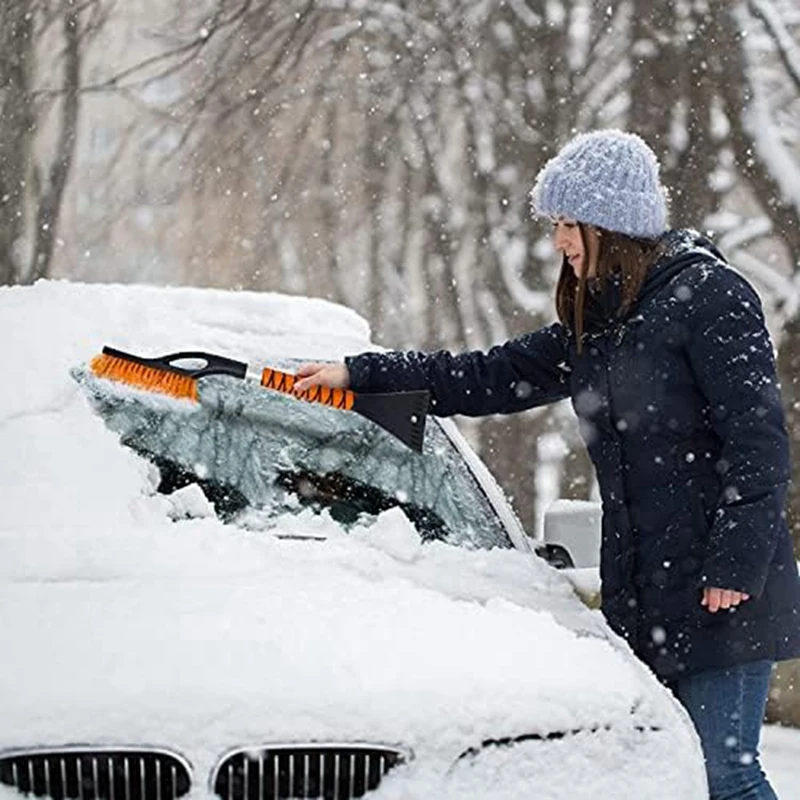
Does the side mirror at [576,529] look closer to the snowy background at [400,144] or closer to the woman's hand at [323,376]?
the woman's hand at [323,376]

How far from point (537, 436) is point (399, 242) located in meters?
4.29

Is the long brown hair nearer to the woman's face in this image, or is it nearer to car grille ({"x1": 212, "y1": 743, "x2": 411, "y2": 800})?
the woman's face

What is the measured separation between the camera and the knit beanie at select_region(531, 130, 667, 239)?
3.07 m

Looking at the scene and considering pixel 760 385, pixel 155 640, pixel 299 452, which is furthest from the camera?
pixel 299 452

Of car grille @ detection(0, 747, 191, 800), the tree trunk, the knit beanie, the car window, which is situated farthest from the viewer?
the tree trunk

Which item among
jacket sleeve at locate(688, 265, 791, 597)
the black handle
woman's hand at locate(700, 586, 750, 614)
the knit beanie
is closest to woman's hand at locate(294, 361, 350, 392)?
the black handle

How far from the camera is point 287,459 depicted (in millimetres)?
3598

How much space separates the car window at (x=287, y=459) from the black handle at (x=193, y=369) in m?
0.08

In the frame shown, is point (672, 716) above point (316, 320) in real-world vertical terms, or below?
below

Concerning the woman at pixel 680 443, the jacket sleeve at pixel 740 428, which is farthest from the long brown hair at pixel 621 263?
the jacket sleeve at pixel 740 428

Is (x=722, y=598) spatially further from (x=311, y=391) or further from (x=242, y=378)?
(x=242, y=378)

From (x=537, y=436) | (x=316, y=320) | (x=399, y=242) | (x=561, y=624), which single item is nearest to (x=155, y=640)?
(x=561, y=624)

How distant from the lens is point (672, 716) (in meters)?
2.61

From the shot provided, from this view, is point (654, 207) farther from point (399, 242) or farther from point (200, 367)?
point (399, 242)
